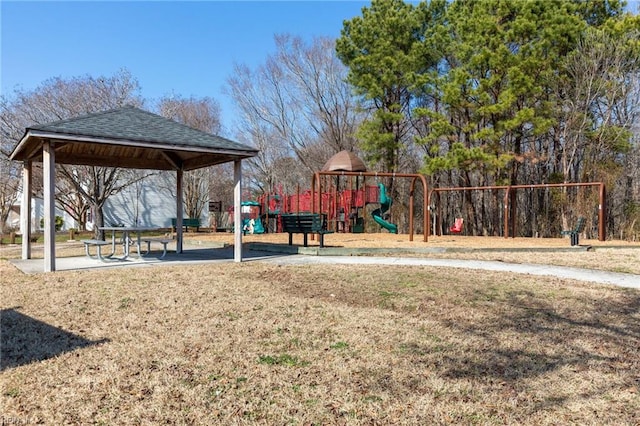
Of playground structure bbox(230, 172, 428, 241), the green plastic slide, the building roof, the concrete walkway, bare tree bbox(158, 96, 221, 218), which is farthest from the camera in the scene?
bare tree bbox(158, 96, 221, 218)

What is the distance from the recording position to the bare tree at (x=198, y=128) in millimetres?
29953

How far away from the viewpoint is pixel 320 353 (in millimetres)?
3965

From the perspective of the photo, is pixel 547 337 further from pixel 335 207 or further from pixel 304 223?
pixel 335 207

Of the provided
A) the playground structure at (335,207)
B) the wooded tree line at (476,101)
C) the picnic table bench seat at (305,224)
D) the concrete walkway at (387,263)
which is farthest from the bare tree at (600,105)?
the picnic table bench seat at (305,224)

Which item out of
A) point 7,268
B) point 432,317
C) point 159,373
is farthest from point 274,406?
point 7,268

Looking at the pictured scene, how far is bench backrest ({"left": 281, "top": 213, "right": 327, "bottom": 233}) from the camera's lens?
37.1 ft

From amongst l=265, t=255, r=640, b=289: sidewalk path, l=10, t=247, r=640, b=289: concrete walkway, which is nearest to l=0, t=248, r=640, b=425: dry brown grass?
A: l=265, t=255, r=640, b=289: sidewalk path

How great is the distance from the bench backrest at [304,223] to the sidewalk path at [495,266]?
751 mm

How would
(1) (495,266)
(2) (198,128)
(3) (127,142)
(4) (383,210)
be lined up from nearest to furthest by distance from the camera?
1. (3) (127,142)
2. (1) (495,266)
3. (4) (383,210)
4. (2) (198,128)

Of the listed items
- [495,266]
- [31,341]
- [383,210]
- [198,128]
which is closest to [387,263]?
[495,266]

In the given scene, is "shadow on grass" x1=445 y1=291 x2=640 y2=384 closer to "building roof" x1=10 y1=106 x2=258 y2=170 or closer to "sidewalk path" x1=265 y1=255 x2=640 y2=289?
"sidewalk path" x1=265 y1=255 x2=640 y2=289

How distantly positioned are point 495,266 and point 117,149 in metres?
9.31

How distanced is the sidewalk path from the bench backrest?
0.75 metres

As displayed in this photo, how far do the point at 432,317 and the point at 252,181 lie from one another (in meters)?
29.7
